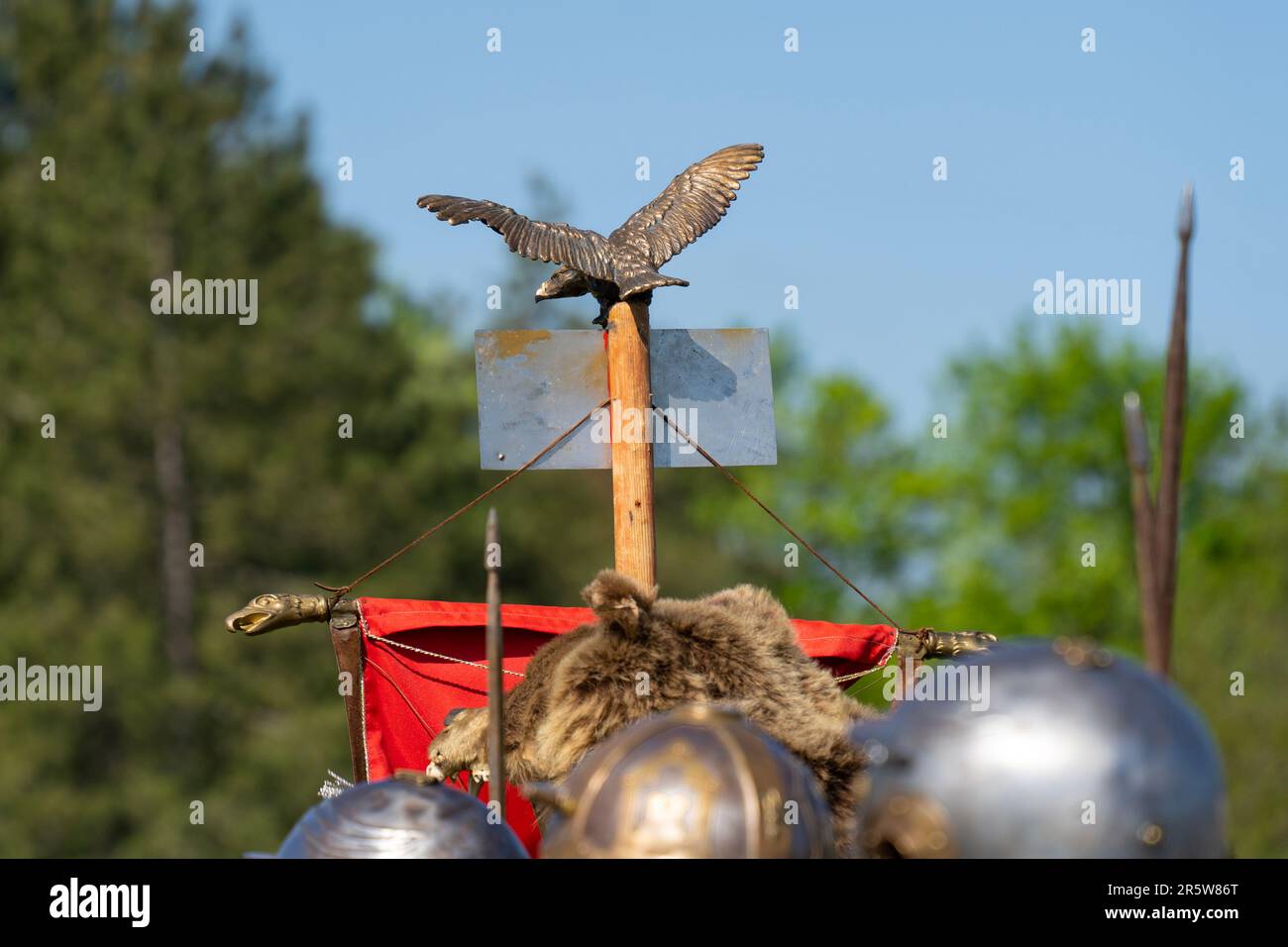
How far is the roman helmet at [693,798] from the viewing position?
4438 millimetres

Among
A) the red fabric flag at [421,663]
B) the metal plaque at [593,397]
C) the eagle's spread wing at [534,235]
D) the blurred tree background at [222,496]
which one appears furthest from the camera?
the blurred tree background at [222,496]

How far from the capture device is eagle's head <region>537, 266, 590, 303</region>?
7.74 meters

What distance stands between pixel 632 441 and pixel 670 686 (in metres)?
1.60

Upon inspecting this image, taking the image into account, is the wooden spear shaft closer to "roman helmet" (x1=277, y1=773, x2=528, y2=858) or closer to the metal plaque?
"roman helmet" (x1=277, y1=773, x2=528, y2=858)

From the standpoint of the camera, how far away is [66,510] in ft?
92.2

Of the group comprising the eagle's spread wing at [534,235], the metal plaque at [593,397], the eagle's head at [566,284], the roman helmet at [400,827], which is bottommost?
the roman helmet at [400,827]

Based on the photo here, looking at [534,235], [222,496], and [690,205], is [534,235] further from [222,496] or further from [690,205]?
[222,496]

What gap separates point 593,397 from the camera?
7.96 metres

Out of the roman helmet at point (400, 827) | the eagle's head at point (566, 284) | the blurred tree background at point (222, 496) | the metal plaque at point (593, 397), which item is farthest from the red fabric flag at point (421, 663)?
the blurred tree background at point (222, 496)

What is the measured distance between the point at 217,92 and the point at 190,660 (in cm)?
826

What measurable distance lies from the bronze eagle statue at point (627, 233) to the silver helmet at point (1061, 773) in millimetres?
3475

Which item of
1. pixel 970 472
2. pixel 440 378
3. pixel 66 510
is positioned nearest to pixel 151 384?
pixel 66 510

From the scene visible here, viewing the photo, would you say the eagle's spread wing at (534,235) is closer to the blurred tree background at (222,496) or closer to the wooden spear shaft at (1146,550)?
the wooden spear shaft at (1146,550)
